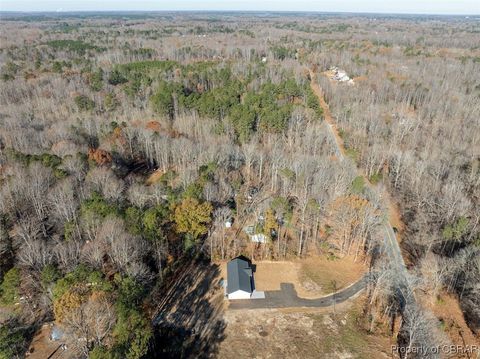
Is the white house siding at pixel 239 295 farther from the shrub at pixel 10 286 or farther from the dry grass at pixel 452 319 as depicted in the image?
the shrub at pixel 10 286

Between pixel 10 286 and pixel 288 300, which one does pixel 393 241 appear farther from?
pixel 10 286

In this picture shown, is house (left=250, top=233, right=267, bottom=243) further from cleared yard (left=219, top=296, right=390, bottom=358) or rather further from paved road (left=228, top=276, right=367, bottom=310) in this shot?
cleared yard (left=219, top=296, right=390, bottom=358)

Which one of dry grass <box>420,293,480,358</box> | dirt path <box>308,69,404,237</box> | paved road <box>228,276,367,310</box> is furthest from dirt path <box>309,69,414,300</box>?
paved road <box>228,276,367,310</box>

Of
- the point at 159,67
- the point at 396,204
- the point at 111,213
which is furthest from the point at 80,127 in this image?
the point at 396,204

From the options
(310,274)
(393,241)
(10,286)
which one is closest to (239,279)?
(310,274)

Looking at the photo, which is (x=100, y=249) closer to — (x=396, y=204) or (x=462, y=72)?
(x=396, y=204)
